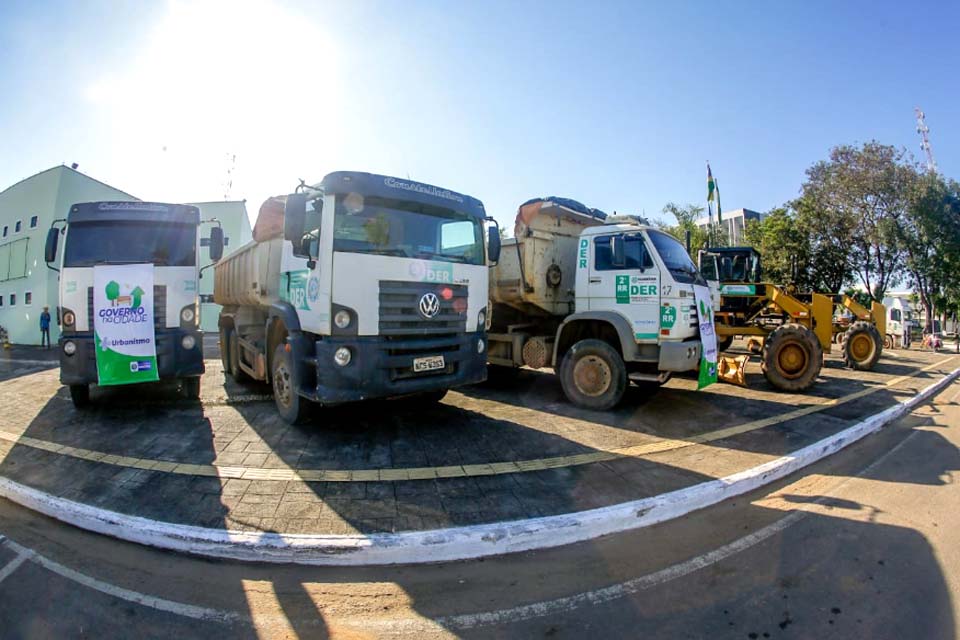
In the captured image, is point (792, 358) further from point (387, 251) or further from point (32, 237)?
point (32, 237)

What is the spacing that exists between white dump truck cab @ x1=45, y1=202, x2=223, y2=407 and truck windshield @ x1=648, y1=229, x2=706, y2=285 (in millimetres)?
7092

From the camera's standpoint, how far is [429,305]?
5.16 metres

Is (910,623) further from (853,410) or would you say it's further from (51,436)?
(51,436)

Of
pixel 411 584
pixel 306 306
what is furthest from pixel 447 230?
pixel 411 584

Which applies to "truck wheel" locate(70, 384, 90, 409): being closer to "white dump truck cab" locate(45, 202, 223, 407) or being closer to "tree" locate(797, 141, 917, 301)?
"white dump truck cab" locate(45, 202, 223, 407)

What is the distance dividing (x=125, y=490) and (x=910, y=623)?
5.64 m

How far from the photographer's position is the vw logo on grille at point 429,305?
5.11 meters

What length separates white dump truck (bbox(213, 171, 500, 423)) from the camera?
471cm

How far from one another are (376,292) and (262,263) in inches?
122

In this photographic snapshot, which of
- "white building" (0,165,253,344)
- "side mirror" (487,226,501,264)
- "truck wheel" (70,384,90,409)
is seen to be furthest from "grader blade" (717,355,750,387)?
"white building" (0,165,253,344)

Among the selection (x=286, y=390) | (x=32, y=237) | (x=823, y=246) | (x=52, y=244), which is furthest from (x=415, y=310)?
(x=823, y=246)

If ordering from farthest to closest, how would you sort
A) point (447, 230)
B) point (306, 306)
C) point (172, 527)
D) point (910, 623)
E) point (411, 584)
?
point (447, 230) < point (306, 306) < point (172, 527) < point (411, 584) < point (910, 623)

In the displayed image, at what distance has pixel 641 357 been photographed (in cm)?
640

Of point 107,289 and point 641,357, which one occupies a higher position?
point 107,289
